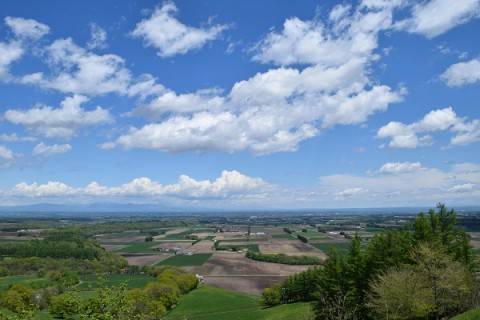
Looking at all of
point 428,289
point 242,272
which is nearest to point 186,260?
point 242,272

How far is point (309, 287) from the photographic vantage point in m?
77.5

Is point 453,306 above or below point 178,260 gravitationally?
above

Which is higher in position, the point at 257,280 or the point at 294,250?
the point at 294,250

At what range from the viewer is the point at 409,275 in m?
34.8

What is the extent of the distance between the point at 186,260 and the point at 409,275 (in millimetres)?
117530

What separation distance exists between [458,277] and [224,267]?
100m

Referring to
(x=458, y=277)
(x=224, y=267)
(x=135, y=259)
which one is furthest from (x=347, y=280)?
(x=135, y=259)

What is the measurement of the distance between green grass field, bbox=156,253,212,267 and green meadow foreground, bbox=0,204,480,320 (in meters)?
0.75

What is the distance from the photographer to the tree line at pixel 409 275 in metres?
34.8

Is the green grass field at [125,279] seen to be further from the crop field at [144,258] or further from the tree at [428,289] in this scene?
the tree at [428,289]

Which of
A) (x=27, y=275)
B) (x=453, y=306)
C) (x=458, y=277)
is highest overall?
(x=458, y=277)

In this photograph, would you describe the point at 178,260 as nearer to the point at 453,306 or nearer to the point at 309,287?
the point at 309,287

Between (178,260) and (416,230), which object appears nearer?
(416,230)

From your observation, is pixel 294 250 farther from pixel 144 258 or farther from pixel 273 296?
pixel 273 296
